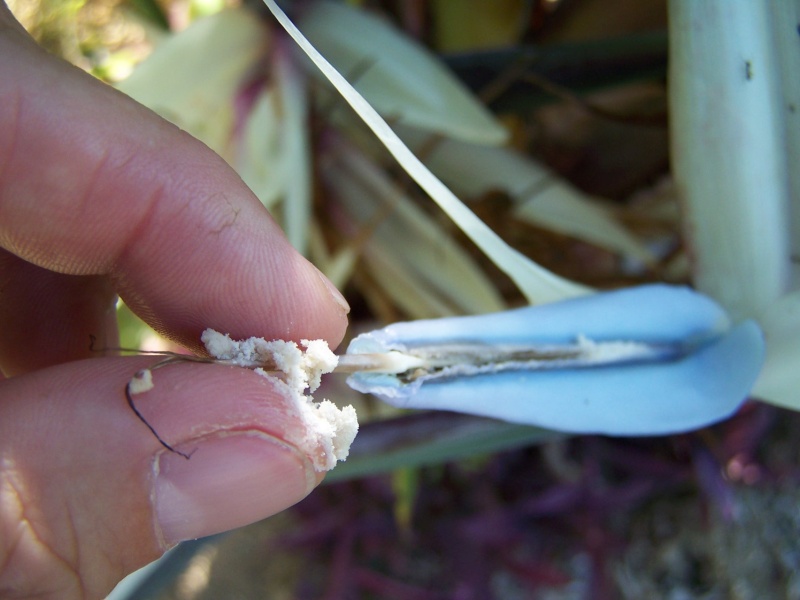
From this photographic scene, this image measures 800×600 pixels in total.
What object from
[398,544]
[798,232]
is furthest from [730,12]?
[398,544]

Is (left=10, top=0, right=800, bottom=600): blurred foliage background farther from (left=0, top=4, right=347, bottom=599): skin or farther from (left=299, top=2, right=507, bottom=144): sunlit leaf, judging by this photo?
(left=0, top=4, right=347, bottom=599): skin

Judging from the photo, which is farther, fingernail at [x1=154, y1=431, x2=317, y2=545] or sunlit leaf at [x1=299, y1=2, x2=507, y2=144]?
sunlit leaf at [x1=299, y1=2, x2=507, y2=144]

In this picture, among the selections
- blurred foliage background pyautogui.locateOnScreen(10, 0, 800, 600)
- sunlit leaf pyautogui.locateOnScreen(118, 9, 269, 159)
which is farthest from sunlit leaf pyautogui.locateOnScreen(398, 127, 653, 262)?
sunlit leaf pyautogui.locateOnScreen(118, 9, 269, 159)

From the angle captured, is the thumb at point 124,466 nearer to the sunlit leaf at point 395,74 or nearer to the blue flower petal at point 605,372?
the blue flower petal at point 605,372

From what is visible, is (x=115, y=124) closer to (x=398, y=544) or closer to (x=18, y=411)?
(x=18, y=411)

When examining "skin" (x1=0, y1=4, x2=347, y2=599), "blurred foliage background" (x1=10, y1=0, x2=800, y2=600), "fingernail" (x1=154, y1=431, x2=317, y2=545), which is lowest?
"blurred foliage background" (x1=10, y1=0, x2=800, y2=600)

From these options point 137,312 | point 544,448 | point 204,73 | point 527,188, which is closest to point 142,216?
point 137,312
